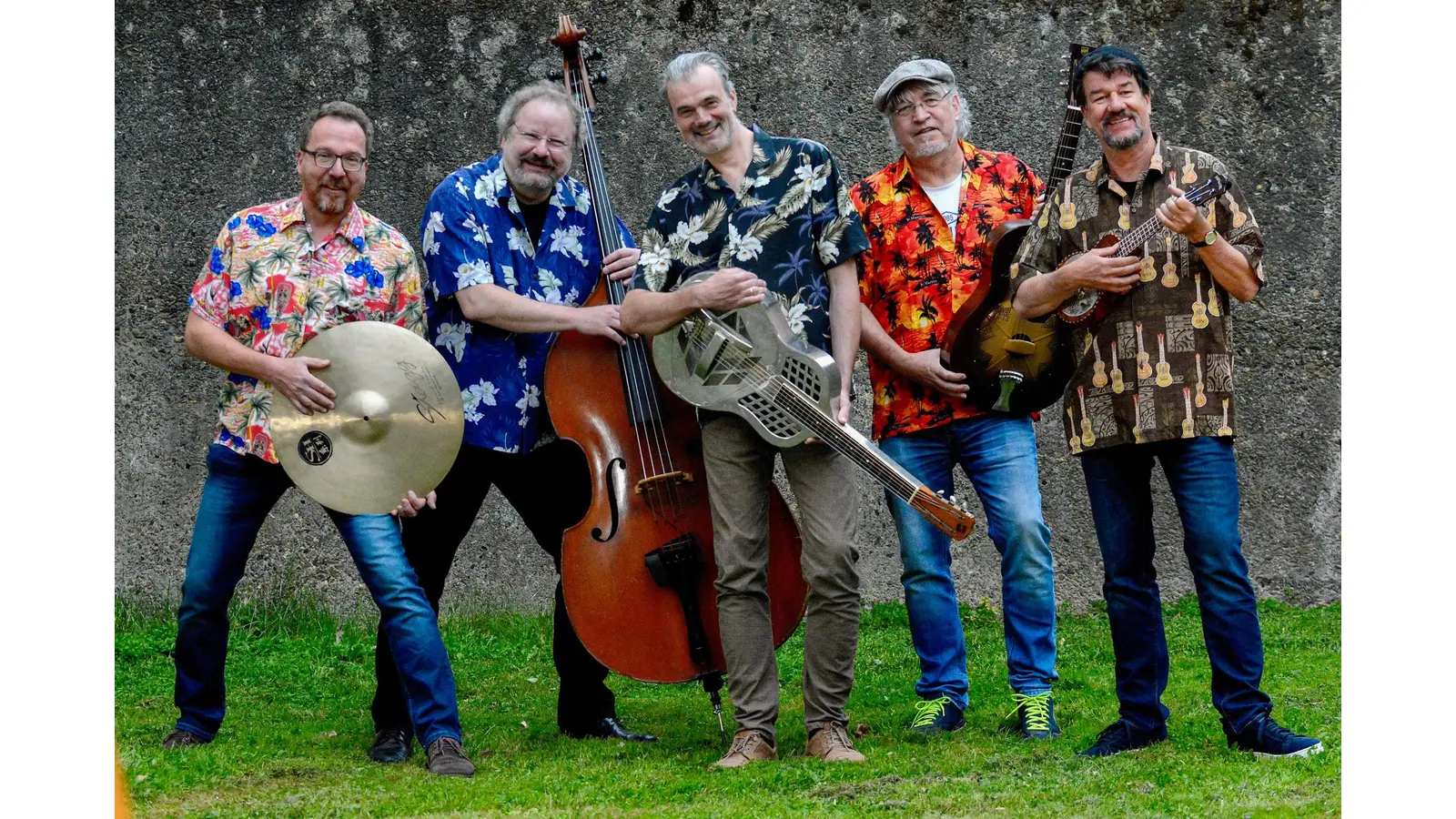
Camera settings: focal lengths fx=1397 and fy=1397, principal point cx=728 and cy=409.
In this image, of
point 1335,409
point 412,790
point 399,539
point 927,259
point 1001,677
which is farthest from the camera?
point 1335,409

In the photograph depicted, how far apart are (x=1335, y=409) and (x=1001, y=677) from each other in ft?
6.52

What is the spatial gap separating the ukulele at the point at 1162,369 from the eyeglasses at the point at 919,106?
1056 millimetres

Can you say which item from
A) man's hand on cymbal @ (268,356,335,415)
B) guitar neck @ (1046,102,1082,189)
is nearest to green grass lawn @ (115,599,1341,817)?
man's hand on cymbal @ (268,356,335,415)

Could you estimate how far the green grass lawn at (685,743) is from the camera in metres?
3.15

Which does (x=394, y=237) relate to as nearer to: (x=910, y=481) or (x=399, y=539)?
(x=399, y=539)

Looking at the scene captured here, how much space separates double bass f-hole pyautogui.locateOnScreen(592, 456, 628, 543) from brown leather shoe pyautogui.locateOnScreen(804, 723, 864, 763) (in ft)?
2.49

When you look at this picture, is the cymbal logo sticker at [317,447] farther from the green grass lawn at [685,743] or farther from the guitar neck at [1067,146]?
the guitar neck at [1067,146]

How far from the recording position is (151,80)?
5.79m

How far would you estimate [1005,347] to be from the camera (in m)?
3.93

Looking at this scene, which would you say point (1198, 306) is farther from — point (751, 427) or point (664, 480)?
point (664, 480)

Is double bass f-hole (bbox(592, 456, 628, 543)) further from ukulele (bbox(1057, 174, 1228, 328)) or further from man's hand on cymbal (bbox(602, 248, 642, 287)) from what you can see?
ukulele (bbox(1057, 174, 1228, 328))

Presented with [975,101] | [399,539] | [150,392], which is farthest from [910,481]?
[150,392]

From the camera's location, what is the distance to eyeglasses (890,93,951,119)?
4082 millimetres

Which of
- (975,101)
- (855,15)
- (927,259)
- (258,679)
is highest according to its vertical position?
(855,15)
